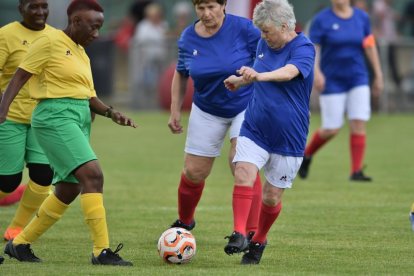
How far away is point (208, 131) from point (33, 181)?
1575 mm

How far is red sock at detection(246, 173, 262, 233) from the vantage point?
9766 mm

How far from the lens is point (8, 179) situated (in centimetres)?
994

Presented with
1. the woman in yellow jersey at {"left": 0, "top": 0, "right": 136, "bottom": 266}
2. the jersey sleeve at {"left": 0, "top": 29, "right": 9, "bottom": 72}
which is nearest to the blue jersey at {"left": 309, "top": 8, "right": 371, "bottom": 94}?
the jersey sleeve at {"left": 0, "top": 29, "right": 9, "bottom": 72}

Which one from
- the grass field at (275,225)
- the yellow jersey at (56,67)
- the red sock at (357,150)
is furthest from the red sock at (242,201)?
the red sock at (357,150)

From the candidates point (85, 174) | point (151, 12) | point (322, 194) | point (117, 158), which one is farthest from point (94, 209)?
point (151, 12)

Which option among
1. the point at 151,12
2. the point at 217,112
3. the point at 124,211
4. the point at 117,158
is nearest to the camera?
the point at 217,112

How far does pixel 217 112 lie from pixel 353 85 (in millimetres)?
5148

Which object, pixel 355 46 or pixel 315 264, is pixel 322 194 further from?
pixel 315 264

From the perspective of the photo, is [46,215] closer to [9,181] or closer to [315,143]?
[9,181]

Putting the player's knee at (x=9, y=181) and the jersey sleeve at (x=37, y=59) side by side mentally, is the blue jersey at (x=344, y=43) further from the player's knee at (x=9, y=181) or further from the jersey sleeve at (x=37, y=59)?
the jersey sleeve at (x=37, y=59)

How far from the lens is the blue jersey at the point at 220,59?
9.64 metres

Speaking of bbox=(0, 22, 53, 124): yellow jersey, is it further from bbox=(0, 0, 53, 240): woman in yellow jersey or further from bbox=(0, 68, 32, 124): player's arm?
bbox=(0, 68, 32, 124): player's arm

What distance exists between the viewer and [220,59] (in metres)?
9.62

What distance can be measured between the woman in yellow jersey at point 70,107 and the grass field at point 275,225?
470 mm
